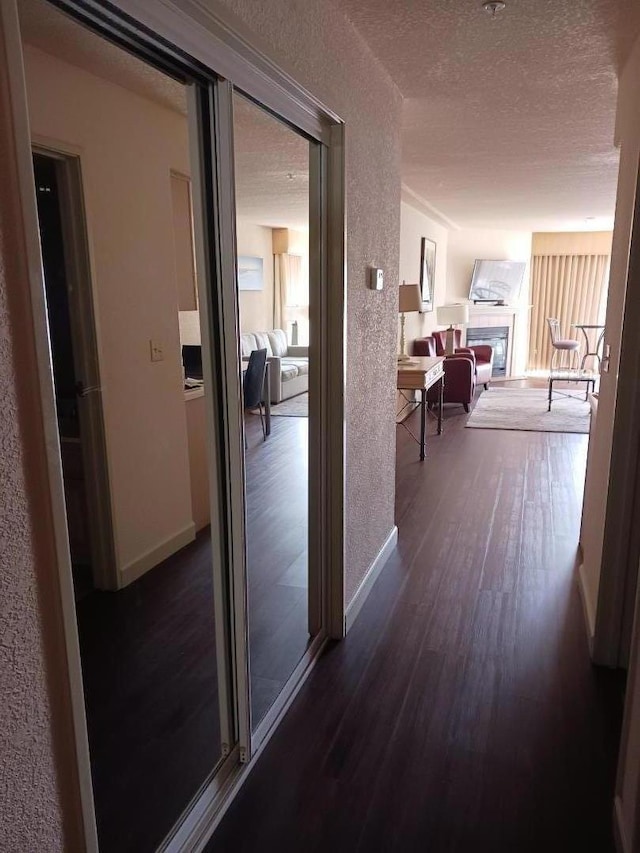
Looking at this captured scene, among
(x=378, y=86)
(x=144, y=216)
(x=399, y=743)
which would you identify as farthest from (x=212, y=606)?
(x=378, y=86)

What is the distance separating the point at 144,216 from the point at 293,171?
2.15 feet

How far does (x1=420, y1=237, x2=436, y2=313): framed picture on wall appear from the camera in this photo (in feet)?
25.7

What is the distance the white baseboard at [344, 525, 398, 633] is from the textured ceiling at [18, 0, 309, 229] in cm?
161

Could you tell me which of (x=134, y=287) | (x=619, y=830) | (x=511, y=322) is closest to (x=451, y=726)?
(x=619, y=830)

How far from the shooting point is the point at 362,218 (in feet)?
8.25

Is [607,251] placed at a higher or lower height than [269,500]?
higher

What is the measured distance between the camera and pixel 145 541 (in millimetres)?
1834

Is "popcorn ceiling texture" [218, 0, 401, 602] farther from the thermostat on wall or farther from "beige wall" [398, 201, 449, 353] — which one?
"beige wall" [398, 201, 449, 353]

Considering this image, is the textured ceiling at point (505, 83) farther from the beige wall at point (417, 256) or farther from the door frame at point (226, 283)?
the beige wall at point (417, 256)

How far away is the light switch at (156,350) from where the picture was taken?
179cm

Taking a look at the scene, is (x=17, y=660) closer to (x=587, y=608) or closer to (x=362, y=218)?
(x=362, y=218)

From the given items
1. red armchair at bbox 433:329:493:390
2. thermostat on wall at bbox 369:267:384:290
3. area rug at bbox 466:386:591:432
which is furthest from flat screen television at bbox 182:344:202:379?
red armchair at bbox 433:329:493:390

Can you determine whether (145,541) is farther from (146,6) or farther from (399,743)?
(146,6)

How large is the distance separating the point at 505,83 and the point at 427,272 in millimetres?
5322
